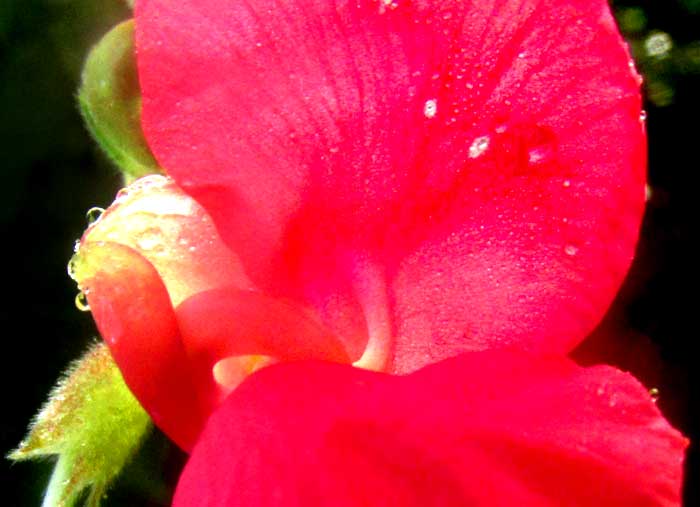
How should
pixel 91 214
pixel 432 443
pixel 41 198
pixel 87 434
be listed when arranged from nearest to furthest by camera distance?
pixel 432 443 → pixel 87 434 → pixel 91 214 → pixel 41 198

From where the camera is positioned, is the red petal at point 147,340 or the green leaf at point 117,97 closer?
the red petal at point 147,340

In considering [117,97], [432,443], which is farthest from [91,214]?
[432,443]

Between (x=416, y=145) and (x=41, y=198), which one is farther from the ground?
(x=416, y=145)

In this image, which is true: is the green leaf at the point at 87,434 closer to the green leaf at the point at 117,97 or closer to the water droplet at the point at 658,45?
the green leaf at the point at 117,97

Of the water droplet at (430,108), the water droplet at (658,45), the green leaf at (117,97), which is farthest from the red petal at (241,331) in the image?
the water droplet at (658,45)

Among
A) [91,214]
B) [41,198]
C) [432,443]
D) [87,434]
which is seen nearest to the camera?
[432,443]

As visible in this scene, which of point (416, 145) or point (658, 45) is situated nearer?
point (416, 145)

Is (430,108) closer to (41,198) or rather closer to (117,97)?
(117,97)

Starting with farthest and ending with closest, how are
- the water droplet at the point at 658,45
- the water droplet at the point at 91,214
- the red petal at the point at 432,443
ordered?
the water droplet at the point at 658,45 < the water droplet at the point at 91,214 < the red petal at the point at 432,443
